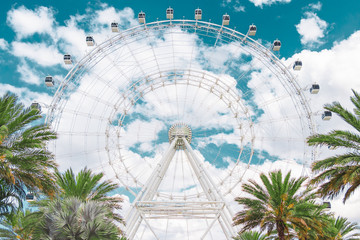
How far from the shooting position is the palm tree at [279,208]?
64.7 feet

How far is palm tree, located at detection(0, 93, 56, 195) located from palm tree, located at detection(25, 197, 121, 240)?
178 centimetres

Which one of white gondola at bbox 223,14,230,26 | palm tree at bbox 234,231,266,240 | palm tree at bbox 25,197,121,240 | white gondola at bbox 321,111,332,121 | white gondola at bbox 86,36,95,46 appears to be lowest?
palm tree at bbox 234,231,266,240

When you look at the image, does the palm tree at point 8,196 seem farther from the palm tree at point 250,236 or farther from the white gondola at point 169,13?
the white gondola at point 169,13

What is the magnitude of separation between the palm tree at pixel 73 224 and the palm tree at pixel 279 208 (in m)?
9.24

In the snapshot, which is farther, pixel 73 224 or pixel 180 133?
pixel 180 133

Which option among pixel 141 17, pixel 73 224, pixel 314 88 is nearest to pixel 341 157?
pixel 73 224

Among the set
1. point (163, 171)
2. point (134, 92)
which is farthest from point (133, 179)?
point (134, 92)

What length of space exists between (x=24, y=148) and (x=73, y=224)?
4207 mm

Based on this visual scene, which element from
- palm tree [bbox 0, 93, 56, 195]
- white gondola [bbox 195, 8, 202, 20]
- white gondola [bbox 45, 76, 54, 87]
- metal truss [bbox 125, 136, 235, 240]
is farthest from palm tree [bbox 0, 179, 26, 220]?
white gondola [bbox 195, 8, 202, 20]

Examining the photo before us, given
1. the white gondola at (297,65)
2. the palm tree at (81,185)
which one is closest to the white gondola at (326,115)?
the white gondola at (297,65)

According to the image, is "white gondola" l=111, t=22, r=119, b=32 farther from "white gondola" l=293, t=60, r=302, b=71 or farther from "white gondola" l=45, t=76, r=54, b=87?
"white gondola" l=293, t=60, r=302, b=71

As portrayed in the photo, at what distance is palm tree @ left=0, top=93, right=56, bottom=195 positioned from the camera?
15169 millimetres

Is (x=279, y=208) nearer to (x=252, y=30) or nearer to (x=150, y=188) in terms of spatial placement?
(x=150, y=188)

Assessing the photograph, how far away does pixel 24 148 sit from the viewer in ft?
50.9
